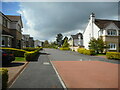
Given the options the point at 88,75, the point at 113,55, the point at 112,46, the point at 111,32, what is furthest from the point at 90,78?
the point at 111,32

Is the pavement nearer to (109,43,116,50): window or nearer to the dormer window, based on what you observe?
(109,43,116,50): window

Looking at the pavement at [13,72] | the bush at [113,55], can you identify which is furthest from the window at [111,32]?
the pavement at [13,72]

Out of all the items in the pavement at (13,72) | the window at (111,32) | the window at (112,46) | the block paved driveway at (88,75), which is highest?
the window at (111,32)

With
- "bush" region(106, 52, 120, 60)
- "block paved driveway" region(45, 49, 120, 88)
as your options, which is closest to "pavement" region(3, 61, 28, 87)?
"block paved driveway" region(45, 49, 120, 88)

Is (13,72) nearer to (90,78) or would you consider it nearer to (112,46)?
(90,78)

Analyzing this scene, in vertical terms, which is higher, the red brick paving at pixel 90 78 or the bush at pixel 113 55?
the bush at pixel 113 55

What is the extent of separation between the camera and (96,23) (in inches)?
1382

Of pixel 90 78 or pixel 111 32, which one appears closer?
pixel 90 78

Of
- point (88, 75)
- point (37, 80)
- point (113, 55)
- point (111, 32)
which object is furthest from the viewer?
point (111, 32)

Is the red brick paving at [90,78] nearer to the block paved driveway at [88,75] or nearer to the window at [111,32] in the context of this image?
the block paved driveway at [88,75]

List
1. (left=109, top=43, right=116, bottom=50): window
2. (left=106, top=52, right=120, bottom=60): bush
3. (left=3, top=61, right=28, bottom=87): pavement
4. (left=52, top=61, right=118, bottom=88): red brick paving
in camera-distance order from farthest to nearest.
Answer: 1. (left=109, top=43, right=116, bottom=50): window
2. (left=106, top=52, right=120, bottom=60): bush
3. (left=3, top=61, right=28, bottom=87): pavement
4. (left=52, top=61, right=118, bottom=88): red brick paving

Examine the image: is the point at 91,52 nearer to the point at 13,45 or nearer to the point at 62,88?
the point at 13,45

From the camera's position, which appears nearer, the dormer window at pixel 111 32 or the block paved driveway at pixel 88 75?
the block paved driveway at pixel 88 75

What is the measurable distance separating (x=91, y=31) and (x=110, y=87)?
106 ft
